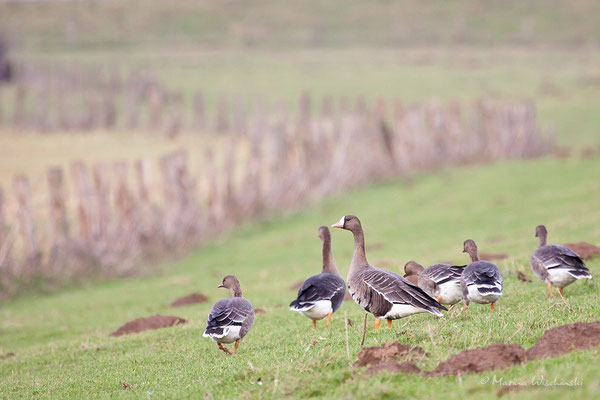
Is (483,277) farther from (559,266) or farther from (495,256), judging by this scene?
(495,256)

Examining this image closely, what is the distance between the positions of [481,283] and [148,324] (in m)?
6.42

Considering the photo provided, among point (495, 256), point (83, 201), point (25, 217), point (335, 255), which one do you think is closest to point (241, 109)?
point (83, 201)

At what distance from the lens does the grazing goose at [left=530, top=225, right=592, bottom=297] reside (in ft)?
33.6

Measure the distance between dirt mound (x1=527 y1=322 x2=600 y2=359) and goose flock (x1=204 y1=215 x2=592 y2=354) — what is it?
4.84ft

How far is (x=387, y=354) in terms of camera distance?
799cm

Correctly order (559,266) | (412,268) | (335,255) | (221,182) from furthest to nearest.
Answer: (221,182) → (335,255) → (412,268) → (559,266)

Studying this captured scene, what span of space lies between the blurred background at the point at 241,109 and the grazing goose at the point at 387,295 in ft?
46.2

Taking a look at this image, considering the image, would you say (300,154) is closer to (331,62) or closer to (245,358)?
(245,358)

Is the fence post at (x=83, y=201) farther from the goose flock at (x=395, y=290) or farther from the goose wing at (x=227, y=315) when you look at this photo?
the goose wing at (x=227, y=315)

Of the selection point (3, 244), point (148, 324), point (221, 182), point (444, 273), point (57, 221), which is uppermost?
point (444, 273)

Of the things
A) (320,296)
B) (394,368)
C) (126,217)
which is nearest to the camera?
(394,368)

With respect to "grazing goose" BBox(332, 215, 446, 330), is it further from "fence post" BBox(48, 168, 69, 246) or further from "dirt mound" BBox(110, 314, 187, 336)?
"fence post" BBox(48, 168, 69, 246)

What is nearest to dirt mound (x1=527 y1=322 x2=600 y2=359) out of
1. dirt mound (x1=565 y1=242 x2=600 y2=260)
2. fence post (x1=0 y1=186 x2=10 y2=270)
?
dirt mound (x1=565 y1=242 x2=600 y2=260)

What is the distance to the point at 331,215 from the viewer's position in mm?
28969
